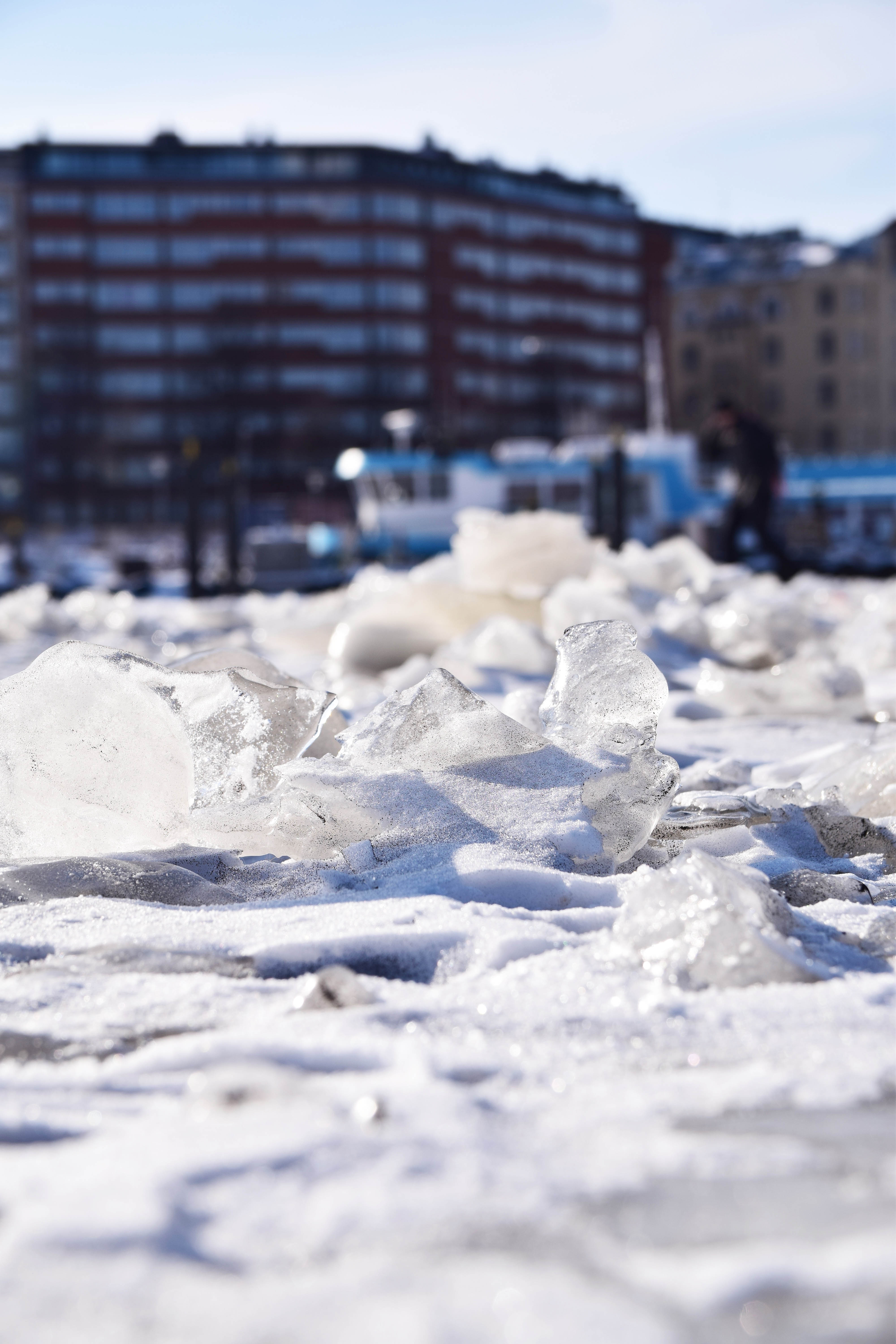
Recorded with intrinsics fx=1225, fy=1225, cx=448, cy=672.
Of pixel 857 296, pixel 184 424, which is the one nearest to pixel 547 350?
pixel 857 296

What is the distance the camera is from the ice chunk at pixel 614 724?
173 cm

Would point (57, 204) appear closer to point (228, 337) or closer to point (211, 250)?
point (211, 250)

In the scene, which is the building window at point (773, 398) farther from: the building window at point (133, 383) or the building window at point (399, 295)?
the building window at point (133, 383)

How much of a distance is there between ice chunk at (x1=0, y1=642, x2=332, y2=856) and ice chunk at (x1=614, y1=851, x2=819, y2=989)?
28.1 inches

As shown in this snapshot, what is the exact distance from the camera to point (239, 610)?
8188 mm

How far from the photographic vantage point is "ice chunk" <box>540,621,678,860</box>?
173cm

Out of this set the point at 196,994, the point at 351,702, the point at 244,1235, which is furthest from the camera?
the point at 351,702

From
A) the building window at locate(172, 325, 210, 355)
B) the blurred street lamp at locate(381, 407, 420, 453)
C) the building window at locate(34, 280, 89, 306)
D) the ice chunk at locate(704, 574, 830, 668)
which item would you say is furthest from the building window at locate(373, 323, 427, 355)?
the ice chunk at locate(704, 574, 830, 668)

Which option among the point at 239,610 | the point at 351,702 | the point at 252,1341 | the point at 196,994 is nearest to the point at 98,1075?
the point at 196,994

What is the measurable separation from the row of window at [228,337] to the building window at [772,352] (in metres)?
13.5

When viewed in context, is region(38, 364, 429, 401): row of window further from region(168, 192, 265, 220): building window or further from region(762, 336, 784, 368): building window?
region(762, 336, 784, 368): building window

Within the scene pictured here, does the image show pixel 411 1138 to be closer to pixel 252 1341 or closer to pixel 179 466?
pixel 252 1341

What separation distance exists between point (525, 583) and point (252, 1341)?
486 centimetres

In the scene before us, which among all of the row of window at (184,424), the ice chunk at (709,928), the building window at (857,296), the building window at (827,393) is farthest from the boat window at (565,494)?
the building window at (857,296)
